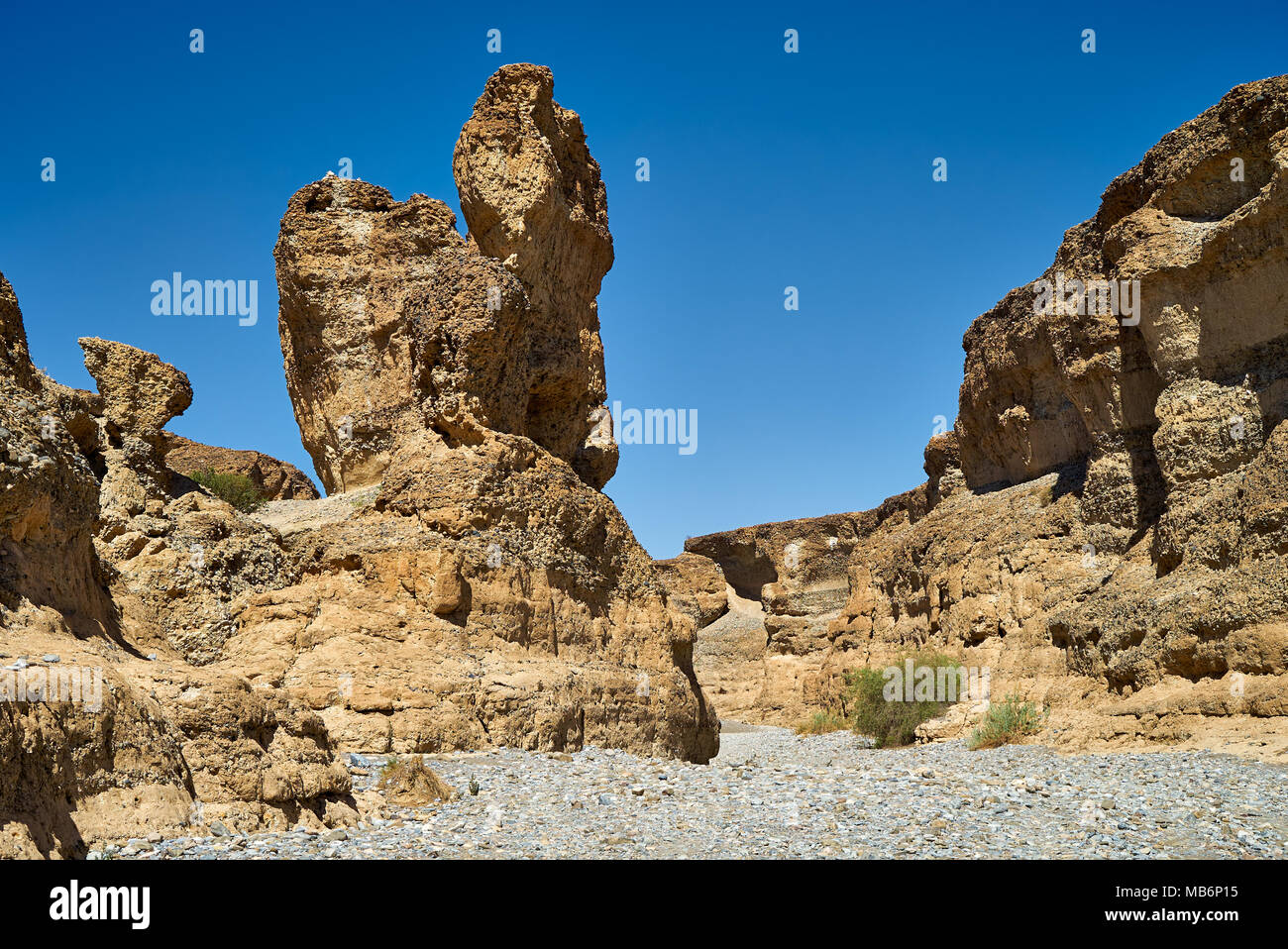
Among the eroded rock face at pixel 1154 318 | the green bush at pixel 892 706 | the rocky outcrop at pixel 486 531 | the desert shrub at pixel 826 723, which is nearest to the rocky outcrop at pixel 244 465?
the rocky outcrop at pixel 486 531

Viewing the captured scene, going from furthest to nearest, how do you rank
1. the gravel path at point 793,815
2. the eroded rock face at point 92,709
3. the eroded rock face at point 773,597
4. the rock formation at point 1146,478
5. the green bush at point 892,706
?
the eroded rock face at point 773,597 → the green bush at point 892,706 → the rock formation at point 1146,478 → the gravel path at point 793,815 → the eroded rock face at point 92,709

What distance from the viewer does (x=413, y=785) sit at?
952 cm

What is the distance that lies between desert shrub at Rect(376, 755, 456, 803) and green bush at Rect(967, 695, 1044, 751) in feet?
43.8

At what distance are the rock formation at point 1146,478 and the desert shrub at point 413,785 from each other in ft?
36.8

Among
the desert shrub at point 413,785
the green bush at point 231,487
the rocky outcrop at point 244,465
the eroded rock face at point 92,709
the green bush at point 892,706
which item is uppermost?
the rocky outcrop at point 244,465

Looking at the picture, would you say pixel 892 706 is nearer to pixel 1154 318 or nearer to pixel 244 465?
pixel 1154 318

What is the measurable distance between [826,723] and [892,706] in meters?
5.82

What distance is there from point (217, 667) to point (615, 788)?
4.81 m

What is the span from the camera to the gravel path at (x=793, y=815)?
786 cm
